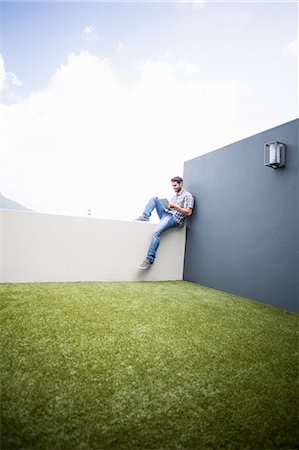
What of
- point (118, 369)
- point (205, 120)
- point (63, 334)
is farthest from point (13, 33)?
point (118, 369)

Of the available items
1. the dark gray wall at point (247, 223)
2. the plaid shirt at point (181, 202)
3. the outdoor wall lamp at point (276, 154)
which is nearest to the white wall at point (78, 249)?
the plaid shirt at point (181, 202)

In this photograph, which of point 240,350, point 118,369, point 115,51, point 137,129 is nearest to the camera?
point 118,369

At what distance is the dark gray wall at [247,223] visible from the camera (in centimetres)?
220

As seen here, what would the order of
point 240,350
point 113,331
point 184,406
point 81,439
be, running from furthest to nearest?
point 113,331
point 240,350
point 184,406
point 81,439

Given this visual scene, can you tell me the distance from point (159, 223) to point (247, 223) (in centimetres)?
112

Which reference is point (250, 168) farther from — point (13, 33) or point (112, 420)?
point (13, 33)

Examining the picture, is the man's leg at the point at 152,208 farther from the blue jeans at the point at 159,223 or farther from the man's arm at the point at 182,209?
the man's arm at the point at 182,209

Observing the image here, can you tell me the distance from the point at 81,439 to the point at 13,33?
5357mm

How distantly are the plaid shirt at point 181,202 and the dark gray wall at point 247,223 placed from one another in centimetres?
14

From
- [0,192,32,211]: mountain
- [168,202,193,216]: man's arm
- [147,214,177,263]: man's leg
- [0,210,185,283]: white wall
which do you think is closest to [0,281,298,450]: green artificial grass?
[0,210,185,283]: white wall

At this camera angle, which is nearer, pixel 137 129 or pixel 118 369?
pixel 118 369

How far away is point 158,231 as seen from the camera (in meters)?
3.16

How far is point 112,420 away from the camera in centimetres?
73

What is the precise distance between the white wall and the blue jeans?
11cm
